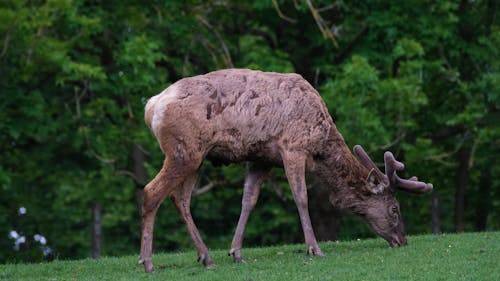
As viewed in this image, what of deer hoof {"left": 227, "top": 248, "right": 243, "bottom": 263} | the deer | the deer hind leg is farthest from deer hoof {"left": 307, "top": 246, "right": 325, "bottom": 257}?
the deer hind leg

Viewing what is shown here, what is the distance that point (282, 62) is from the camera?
20219 mm

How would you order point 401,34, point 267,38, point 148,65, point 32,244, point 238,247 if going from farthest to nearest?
1. point 32,244
2. point 267,38
3. point 401,34
4. point 148,65
5. point 238,247

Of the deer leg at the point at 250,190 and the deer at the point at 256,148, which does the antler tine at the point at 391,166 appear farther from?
the deer leg at the point at 250,190

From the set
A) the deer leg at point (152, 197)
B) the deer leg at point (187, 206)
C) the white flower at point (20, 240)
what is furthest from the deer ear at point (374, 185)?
the white flower at point (20, 240)

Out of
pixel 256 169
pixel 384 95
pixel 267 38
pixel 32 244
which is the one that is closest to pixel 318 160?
pixel 256 169

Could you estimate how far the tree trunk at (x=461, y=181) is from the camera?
22.4m

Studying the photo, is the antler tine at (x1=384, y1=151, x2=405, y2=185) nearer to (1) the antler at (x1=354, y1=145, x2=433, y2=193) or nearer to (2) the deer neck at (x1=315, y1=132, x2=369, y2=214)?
(1) the antler at (x1=354, y1=145, x2=433, y2=193)

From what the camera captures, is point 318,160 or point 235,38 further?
point 235,38

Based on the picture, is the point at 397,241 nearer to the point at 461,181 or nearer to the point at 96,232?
the point at 461,181

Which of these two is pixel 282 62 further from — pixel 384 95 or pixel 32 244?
pixel 32 244

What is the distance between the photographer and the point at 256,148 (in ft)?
40.4

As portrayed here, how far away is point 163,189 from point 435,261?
310 centimetres

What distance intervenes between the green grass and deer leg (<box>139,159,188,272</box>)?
0.91 ft

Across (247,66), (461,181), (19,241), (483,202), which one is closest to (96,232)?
(19,241)
